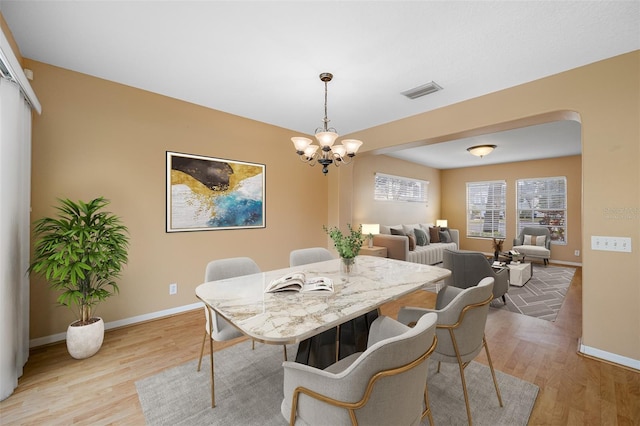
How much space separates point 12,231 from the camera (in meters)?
1.85

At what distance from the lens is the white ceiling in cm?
Result: 177

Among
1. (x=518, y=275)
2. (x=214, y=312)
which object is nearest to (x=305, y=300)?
(x=214, y=312)

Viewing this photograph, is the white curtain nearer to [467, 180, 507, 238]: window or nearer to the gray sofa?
the gray sofa

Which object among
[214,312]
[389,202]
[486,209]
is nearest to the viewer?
[214,312]

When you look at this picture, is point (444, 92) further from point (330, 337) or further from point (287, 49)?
point (330, 337)

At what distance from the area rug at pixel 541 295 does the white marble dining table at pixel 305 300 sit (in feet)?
7.54

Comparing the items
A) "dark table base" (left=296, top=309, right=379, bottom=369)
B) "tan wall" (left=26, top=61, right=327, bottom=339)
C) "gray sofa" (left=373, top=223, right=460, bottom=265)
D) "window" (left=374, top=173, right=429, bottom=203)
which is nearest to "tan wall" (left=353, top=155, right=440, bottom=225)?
"window" (left=374, top=173, right=429, bottom=203)

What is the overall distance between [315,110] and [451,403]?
3.32 m

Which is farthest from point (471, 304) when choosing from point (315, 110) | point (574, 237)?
point (574, 237)

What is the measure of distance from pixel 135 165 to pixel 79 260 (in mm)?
1196

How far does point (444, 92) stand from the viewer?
2.93 meters

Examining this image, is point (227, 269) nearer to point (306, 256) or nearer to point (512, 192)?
point (306, 256)

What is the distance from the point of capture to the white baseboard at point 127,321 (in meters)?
2.43

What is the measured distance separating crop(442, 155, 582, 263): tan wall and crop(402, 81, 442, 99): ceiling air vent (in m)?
5.82
